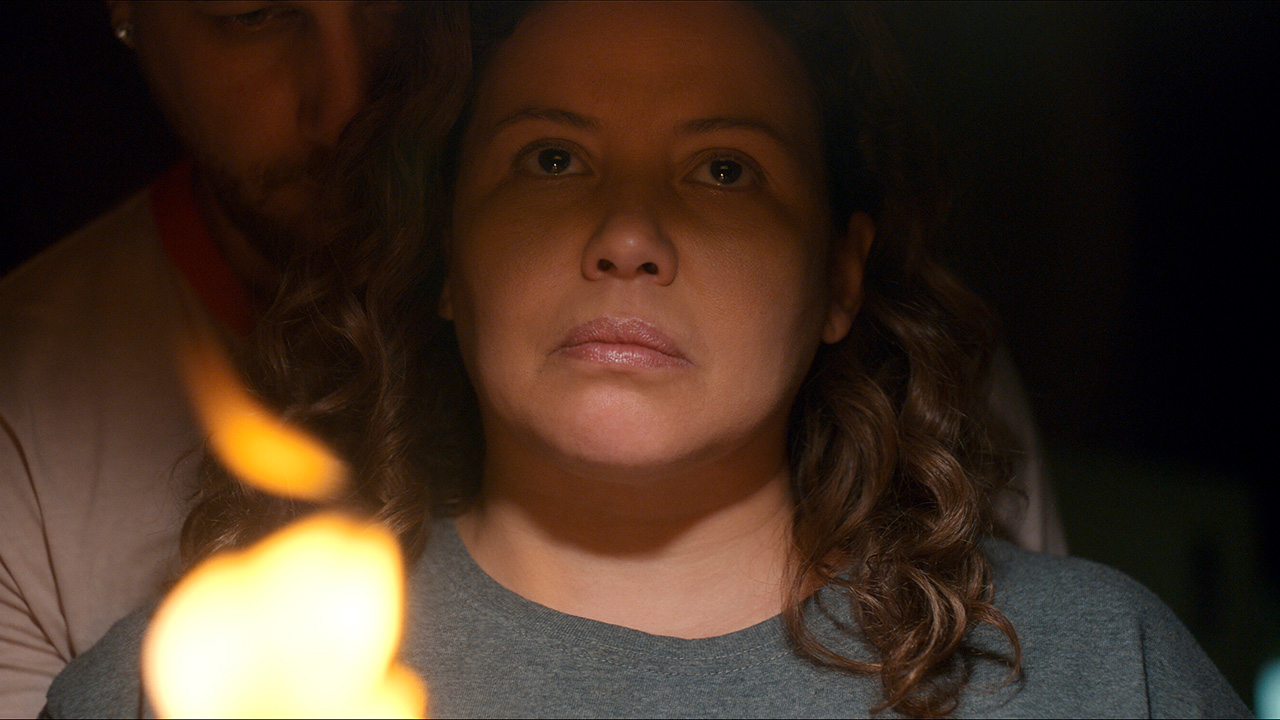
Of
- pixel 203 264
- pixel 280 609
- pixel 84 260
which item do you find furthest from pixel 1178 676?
pixel 84 260

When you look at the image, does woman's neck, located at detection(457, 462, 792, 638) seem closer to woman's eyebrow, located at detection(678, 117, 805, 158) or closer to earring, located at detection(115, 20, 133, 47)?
woman's eyebrow, located at detection(678, 117, 805, 158)

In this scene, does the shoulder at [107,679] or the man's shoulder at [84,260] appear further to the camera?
the man's shoulder at [84,260]

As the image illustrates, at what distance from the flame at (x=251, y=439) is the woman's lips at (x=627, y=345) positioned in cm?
40

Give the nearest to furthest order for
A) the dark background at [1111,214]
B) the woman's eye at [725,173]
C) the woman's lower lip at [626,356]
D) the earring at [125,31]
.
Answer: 1. the woman's lower lip at [626,356]
2. the woman's eye at [725,173]
3. the earring at [125,31]
4. the dark background at [1111,214]

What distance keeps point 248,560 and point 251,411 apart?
179 mm

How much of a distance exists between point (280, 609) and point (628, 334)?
0.49m

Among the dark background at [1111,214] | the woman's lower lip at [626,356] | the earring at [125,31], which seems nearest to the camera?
the woman's lower lip at [626,356]

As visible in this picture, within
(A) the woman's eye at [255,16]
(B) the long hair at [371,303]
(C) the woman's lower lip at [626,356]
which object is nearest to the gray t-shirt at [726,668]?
(B) the long hair at [371,303]

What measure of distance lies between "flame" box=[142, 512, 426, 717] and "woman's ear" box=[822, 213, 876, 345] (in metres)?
0.59

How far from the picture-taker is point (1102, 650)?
1.10 m

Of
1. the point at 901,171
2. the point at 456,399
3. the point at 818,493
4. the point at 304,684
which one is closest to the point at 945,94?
the point at 901,171

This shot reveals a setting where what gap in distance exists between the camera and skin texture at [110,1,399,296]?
1.24m

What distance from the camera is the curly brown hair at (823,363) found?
120 centimetres

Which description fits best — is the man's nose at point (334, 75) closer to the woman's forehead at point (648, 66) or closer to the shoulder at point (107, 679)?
the woman's forehead at point (648, 66)
